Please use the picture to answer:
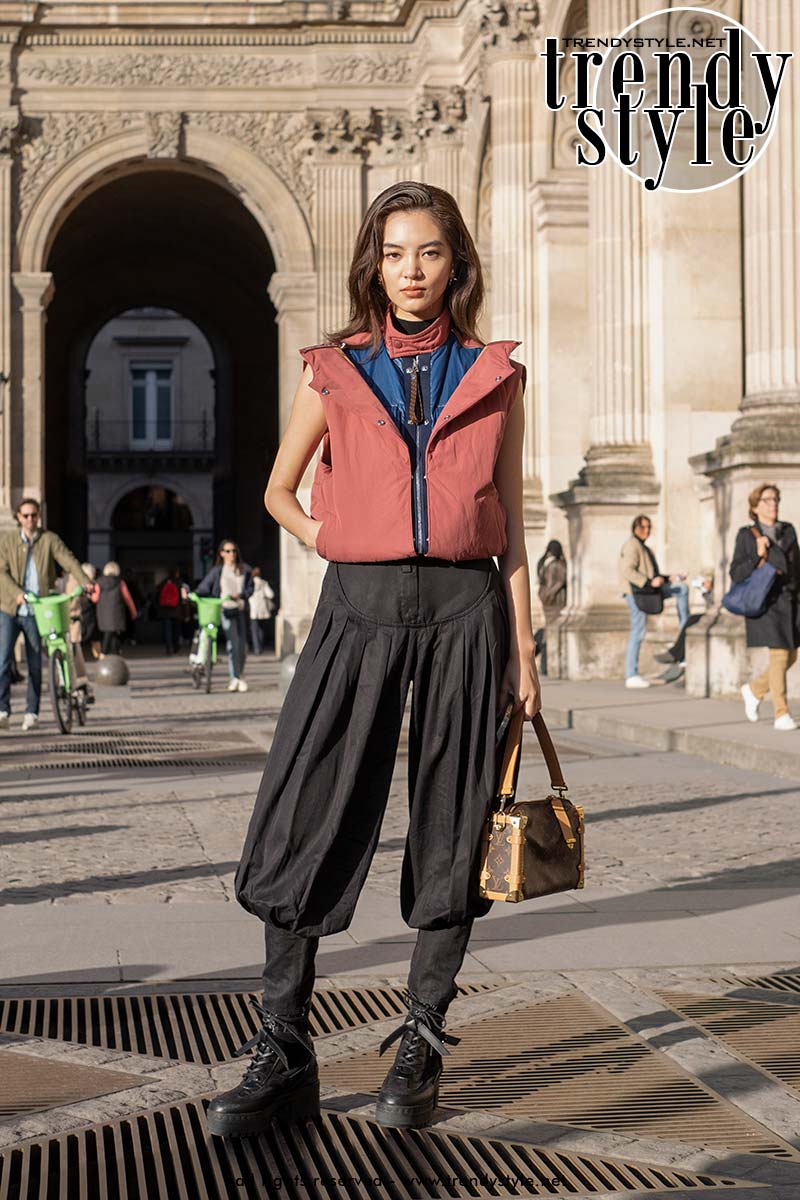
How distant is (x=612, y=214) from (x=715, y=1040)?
16905 mm

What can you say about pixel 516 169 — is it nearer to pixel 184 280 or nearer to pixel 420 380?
pixel 420 380

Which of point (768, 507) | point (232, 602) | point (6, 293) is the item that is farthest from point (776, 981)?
point (6, 293)

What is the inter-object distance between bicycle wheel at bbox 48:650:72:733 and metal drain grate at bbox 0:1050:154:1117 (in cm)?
1043

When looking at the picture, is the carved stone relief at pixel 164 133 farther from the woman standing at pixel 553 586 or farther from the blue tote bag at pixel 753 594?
the blue tote bag at pixel 753 594

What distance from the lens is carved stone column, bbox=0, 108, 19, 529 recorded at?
32406mm

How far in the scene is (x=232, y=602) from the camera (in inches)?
858

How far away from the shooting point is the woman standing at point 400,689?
3.79 meters

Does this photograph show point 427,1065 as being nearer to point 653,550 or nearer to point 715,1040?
point 715,1040

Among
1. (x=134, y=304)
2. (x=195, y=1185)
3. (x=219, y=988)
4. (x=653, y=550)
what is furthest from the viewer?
(x=134, y=304)

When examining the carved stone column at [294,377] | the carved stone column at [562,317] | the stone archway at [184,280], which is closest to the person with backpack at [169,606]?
the stone archway at [184,280]

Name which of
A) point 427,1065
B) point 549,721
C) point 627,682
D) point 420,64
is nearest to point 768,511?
point 549,721

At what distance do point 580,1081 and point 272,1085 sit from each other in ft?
2.49

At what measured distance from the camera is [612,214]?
2045 centimetres

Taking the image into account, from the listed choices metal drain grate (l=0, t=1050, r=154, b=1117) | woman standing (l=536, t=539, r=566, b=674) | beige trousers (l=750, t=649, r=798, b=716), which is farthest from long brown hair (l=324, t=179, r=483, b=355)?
woman standing (l=536, t=539, r=566, b=674)
